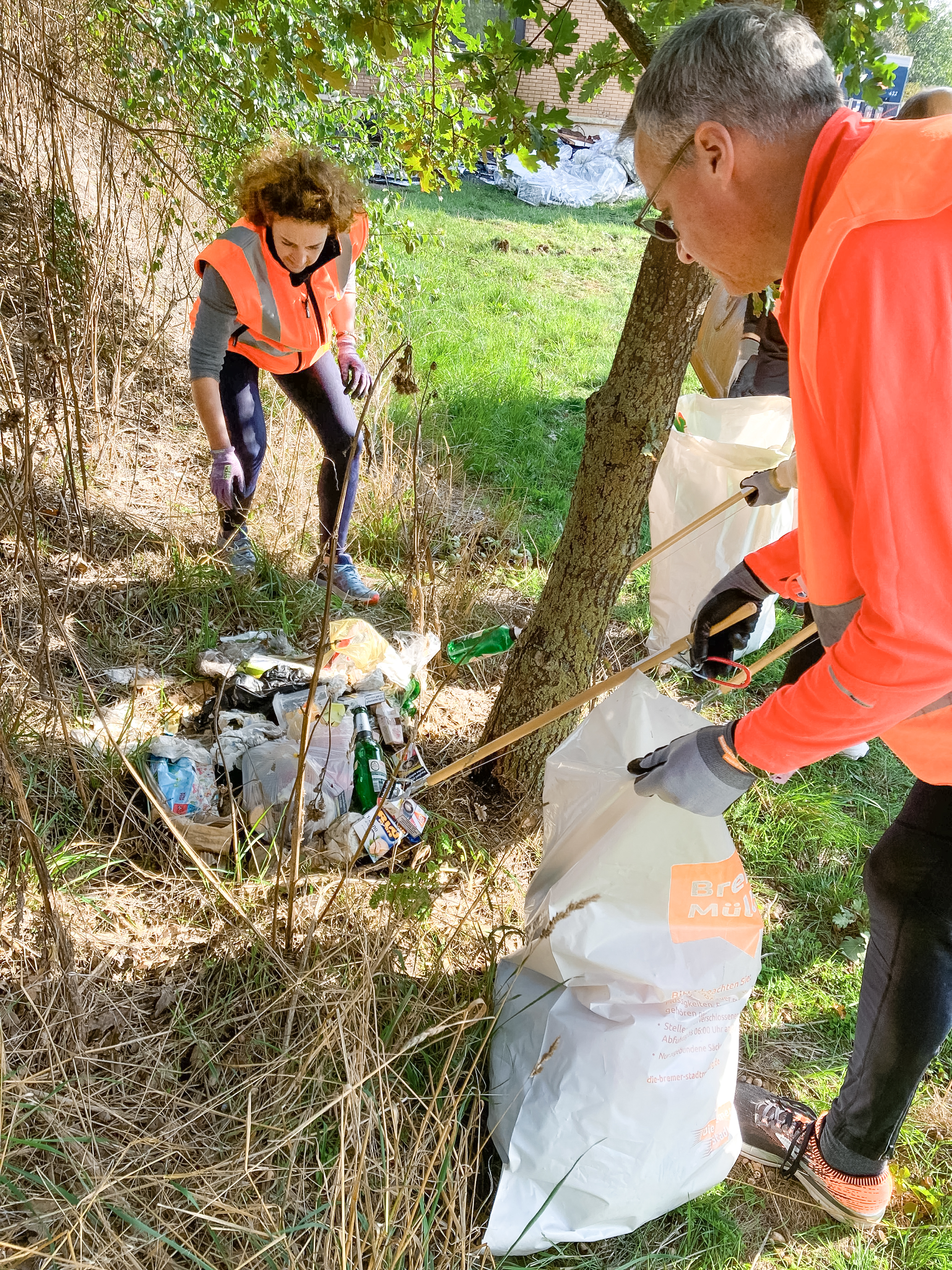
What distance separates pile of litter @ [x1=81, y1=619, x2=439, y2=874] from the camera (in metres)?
2.03

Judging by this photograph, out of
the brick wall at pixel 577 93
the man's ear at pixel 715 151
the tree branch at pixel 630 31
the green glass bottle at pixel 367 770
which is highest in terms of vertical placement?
the brick wall at pixel 577 93

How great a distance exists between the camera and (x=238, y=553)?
3.07 meters

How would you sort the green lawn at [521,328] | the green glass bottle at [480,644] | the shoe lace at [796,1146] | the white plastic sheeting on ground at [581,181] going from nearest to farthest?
the shoe lace at [796,1146]
the green glass bottle at [480,644]
the green lawn at [521,328]
the white plastic sheeting on ground at [581,181]

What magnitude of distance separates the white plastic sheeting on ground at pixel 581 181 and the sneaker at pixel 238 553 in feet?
31.9

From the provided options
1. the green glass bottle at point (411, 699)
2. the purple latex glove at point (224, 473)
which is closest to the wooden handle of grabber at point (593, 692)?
the green glass bottle at point (411, 699)

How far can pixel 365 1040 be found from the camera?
1385 millimetres

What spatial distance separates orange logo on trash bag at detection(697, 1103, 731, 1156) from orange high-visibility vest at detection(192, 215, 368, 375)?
251cm

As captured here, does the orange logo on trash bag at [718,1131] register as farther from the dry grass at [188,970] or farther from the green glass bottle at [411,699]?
the green glass bottle at [411,699]

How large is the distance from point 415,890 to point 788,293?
1120mm

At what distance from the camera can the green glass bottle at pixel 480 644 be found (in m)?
2.57

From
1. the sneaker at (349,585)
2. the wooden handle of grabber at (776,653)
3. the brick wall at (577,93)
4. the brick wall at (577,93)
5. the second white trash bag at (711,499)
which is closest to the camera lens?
the wooden handle of grabber at (776,653)

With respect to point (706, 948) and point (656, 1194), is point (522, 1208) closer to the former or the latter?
point (656, 1194)

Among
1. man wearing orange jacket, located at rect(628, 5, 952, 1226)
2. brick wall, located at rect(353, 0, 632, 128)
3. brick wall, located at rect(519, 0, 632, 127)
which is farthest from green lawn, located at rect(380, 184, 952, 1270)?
brick wall, located at rect(519, 0, 632, 127)

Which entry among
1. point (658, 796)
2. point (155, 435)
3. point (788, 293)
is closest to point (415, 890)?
point (658, 796)
